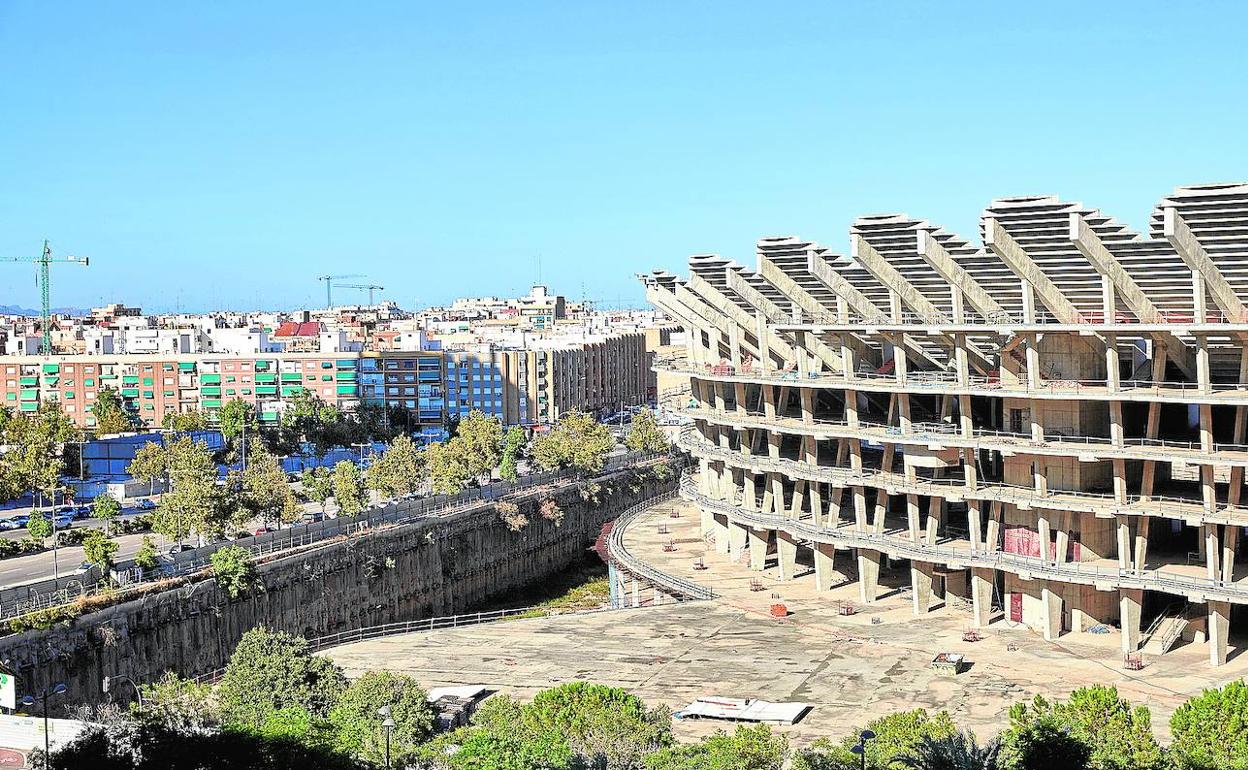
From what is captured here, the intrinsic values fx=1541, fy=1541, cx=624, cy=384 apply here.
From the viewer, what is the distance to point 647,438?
452 feet

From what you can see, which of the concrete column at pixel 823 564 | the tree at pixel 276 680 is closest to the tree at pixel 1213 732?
the tree at pixel 276 680

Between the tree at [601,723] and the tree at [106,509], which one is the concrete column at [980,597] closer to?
the tree at [601,723]

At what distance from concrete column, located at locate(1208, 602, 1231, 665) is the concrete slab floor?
2.18 feet

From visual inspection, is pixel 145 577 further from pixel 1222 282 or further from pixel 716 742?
pixel 1222 282

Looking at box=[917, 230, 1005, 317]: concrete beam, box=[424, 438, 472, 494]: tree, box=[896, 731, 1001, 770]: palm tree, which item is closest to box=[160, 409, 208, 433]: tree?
box=[424, 438, 472, 494]: tree

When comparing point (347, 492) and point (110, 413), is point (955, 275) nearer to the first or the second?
point (347, 492)

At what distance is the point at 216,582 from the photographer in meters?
73.2

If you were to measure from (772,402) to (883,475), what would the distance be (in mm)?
9308

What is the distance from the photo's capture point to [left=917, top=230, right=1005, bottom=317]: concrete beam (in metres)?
Result: 59.9

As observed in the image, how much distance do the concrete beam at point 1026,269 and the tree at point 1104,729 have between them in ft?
68.6

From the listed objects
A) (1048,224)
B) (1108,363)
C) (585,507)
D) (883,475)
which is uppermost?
(1048,224)

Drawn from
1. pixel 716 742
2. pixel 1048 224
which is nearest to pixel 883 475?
pixel 1048 224

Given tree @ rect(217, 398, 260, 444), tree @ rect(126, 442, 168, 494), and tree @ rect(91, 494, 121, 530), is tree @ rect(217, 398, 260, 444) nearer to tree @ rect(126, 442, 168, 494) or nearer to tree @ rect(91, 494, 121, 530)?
tree @ rect(126, 442, 168, 494)

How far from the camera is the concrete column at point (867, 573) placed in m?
69.6
